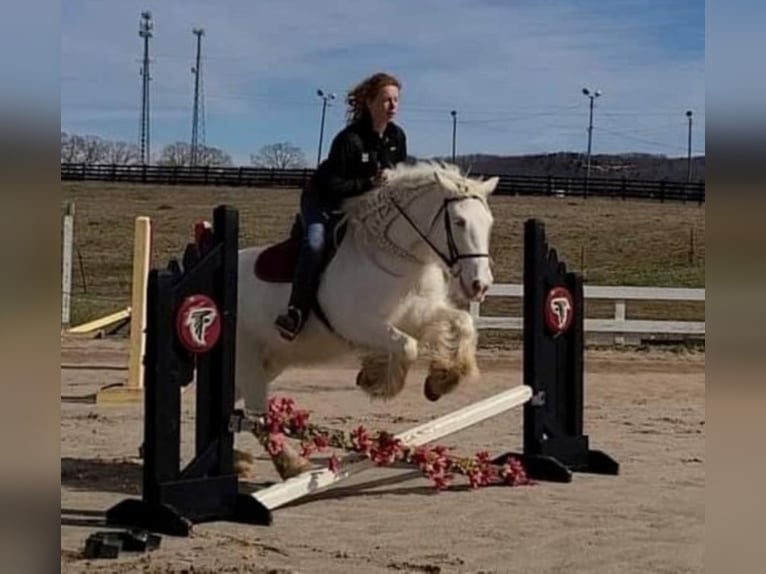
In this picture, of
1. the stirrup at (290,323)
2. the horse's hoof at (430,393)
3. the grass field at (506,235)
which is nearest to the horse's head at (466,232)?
the horse's hoof at (430,393)

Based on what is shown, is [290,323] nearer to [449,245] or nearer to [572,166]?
[449,245]

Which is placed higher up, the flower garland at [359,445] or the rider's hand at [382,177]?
the rider's hand at [382,177]

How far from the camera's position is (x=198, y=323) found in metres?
4.06

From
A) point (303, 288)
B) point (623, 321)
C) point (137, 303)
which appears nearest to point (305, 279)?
point (303, 288)

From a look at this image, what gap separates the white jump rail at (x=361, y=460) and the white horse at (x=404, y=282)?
0.20m

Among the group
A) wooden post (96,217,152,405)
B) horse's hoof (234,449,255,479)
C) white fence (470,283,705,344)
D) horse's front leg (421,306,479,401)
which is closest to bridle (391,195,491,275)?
horse's front leg (421,306,479,401)

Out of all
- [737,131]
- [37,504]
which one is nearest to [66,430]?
[37,504]

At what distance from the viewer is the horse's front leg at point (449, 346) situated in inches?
177

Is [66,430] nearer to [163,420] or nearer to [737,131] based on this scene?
[163,420]

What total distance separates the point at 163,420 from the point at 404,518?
3.24ft

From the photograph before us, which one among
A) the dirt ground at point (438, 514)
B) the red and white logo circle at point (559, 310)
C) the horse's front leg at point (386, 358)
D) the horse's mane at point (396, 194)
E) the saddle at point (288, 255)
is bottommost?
the dirt ground at point (438, 514)

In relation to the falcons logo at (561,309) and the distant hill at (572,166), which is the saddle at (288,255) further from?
the distant hill at (572,166)

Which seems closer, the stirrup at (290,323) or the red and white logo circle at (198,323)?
the red and white logo circle at (198,323)

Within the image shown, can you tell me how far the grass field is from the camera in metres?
15.6
